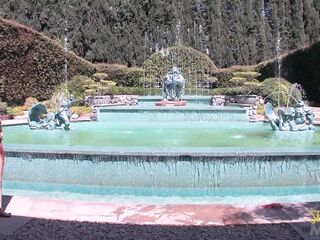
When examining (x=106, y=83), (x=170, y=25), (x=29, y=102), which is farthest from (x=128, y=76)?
(x=29, y=102)

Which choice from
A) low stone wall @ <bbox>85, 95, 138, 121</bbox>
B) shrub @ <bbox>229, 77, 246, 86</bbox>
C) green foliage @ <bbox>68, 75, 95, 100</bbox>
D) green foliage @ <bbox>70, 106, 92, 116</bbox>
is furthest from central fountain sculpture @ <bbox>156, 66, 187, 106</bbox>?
shrub @ <bbox>229, 77, 246, 86</bbox>

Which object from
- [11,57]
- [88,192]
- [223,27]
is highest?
[223,27]

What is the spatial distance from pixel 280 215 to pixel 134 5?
2605 cm

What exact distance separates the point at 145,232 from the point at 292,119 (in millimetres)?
8170

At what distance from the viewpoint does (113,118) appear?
1561 cm

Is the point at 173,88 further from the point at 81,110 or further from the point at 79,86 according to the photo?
the point at 79,86

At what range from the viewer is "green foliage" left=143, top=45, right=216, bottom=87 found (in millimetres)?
26719

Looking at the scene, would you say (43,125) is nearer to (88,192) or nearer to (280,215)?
(88,192)

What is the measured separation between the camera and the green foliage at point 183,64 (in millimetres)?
26719

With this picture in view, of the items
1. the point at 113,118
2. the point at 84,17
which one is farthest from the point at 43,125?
the point at 84,17

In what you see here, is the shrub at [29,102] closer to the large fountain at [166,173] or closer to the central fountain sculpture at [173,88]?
the central fountain sculpture at [173,88]

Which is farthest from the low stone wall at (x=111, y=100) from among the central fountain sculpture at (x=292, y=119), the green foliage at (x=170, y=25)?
the central fountain sculpture at (x=292, y=119)

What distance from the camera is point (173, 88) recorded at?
1850 centimetres

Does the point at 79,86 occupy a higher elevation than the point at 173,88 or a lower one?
higher
